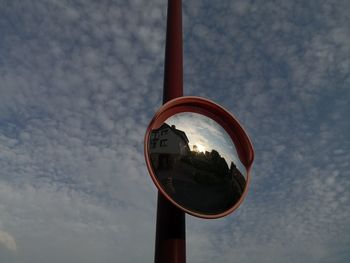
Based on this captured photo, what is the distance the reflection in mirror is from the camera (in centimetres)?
569

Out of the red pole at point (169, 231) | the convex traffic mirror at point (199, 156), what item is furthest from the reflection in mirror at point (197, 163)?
the red pole at point (169, 231)

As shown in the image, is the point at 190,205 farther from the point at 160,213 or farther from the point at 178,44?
the point at 178,44

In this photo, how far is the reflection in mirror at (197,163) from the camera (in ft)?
18.7

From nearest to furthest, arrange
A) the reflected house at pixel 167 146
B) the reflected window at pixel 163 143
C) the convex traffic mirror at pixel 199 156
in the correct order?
the convex traffic mirror at pixel 199 156 < the reflected house at pixel 167 146 < the reflected window at pixel 163 143

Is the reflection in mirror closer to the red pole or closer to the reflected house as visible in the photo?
the reflected house

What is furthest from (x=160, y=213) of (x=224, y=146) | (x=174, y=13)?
(x=174, y=13)

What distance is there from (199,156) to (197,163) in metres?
0.16

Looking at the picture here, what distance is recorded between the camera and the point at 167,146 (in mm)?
6059

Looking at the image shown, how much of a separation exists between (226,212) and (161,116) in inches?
84.6

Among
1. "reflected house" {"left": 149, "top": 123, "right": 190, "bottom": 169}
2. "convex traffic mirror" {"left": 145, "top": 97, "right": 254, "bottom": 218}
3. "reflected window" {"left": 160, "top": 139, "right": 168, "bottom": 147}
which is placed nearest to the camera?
"convex traffic mirror" {"left": 145, "top": 97, "right": 254, "bottom": 218}

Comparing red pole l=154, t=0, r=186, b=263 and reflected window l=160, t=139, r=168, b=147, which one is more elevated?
reflected window l=160, t=139, r=168, b=147

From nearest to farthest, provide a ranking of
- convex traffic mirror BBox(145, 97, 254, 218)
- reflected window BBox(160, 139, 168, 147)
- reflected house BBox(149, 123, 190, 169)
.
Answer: convex traffic mirror BBox(145, 97, 254, 218) < reflected house BBox(149, 123, 190, 169) < reflected window BBox(160, 139, 168, 147)

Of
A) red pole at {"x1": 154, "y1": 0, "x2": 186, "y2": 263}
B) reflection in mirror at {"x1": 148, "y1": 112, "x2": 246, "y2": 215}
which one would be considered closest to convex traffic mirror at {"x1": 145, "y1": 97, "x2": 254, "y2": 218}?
reflection in mirror at {"x1": 148, "y1": 112, "x2": 246, "y2": 215}

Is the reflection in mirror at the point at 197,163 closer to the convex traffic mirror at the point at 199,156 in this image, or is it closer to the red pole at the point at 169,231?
the convex traffic mirror at the point at 199,156
